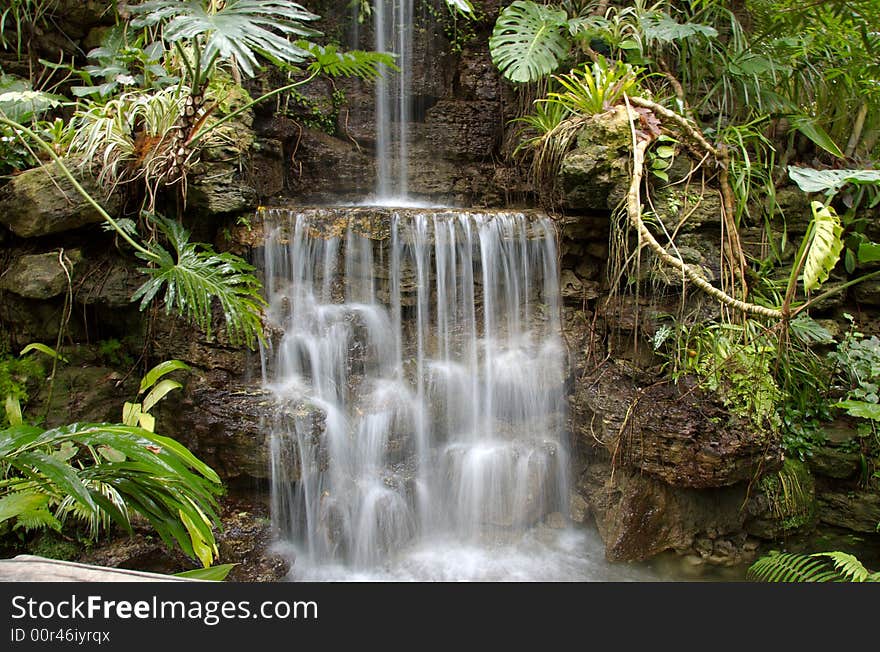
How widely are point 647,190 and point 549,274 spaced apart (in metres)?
0.91

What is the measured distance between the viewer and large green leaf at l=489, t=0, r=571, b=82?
4328 mm

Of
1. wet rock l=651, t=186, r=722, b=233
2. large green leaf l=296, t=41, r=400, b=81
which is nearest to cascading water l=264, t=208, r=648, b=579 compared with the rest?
wet rock l=651, t=186, r=722, b=233

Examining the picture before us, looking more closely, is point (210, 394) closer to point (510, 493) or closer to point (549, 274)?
point (510, 493)

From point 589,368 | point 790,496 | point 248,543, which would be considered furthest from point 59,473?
point 790,496

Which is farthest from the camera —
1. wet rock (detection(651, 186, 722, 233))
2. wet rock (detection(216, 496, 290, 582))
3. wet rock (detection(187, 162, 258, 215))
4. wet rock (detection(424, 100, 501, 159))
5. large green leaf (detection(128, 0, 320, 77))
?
wet rock (detection(424, 100, 501, 159))

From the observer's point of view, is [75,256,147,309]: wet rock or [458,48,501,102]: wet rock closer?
[75,256,147,309]: wet rock

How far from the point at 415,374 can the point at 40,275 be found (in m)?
2.47

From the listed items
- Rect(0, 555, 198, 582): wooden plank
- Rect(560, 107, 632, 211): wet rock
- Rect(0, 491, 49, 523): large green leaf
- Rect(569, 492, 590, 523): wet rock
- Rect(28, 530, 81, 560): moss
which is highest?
Rect(560, 107, 632, 211): wet rock

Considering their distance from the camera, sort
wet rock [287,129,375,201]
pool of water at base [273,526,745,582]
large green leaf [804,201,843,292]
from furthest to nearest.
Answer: wet rock [287,129,375,201]
pool of water at base [273,526,745,582]
large green leaf [804,201,843,292]

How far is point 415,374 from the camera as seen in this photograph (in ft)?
13.6

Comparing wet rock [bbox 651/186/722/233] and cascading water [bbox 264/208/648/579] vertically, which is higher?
wet rock [bbox 651/186/722/233]

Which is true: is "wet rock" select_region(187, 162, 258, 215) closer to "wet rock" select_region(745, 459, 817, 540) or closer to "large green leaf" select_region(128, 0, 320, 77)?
"large green leaf" select_region(128, 0, 320, 77)

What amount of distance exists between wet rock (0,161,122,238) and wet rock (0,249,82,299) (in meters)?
0.16

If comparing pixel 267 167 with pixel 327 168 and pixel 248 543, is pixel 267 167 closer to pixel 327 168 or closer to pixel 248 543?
pixel 327 168
